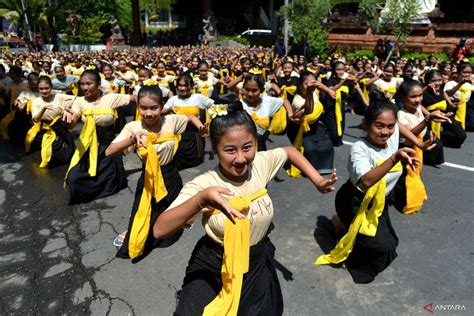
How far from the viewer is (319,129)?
6590 mm

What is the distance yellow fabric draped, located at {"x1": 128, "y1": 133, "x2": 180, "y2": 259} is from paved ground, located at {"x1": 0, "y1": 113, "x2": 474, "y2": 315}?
0.21 m

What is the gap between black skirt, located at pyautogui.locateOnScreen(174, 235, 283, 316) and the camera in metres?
2.44

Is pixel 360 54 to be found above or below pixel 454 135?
above

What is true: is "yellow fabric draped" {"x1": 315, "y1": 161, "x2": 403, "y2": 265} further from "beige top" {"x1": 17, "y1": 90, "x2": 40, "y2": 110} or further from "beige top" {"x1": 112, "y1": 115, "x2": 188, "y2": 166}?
"beige top" {"x1": 17, "y1": 90, "x2": 40, "y2": 110}

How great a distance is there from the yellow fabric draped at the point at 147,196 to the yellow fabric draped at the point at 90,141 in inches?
68.8

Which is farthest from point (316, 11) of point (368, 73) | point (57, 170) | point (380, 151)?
point (380, 151)

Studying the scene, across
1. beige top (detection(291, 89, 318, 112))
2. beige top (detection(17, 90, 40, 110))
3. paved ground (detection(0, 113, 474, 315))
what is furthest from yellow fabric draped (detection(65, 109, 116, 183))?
beige top (detection(291, 89, 318, 112))

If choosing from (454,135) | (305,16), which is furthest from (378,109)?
(305,16)

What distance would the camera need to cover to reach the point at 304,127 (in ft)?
20.9

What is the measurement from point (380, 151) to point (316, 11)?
20567 mm

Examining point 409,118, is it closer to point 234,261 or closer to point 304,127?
point 304,127

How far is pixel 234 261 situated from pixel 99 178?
12.9ft

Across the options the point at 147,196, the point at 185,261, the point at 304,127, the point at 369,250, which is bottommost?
the point at 185,261

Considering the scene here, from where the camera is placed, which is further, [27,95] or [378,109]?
[27,95]
